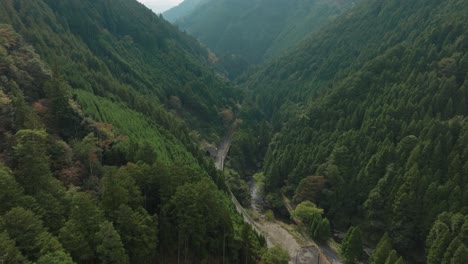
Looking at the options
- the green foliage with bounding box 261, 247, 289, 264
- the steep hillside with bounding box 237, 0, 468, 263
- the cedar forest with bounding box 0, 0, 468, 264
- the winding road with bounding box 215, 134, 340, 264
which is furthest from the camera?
the steep hillside with bounding box 237, 0, 468, 263

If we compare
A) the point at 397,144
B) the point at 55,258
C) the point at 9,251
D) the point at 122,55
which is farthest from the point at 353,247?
the point at 122,55

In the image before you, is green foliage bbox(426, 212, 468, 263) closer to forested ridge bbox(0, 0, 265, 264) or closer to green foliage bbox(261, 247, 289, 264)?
green foliage bbox(261, 247, 289, 264)

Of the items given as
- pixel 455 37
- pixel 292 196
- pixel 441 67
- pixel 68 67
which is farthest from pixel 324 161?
pixel 68 67

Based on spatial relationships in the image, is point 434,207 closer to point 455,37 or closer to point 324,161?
point 324,161

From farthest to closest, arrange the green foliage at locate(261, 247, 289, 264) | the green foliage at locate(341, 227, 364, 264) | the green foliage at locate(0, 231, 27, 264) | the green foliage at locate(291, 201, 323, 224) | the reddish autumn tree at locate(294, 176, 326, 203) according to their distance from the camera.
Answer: the reddish autumn tree at locate(294, 176, 326, 203) → the green foliage at locate(291, 201, 323, 224) → the green foliage at locate(341, 227, 364, 264) → the green foliage at locate(261, 247, 289, 264) → the green foliage at locate(0, 231, 27, 264)

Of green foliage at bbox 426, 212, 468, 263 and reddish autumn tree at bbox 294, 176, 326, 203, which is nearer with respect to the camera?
green foliage at bbox 426, 212, 468, 263

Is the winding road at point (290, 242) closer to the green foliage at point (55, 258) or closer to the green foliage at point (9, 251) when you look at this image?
the green foliage at point (55, 258)

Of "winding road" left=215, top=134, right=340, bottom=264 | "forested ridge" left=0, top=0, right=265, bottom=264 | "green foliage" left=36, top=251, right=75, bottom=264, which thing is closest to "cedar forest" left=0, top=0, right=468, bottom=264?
"green foliage" left=36, top=251, right=75, bottom=264

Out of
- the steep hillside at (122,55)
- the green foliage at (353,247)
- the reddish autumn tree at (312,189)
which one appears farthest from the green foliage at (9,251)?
the reddish autumn tree at (312,189)
